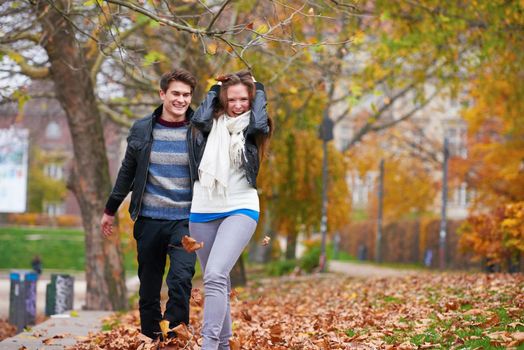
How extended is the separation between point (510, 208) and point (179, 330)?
14.9m

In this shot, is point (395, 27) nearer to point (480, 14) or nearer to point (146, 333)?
point (480, 14)

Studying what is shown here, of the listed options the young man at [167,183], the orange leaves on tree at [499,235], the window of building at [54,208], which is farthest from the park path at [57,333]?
the window of building at [54,208]

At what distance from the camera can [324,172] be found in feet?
98.7

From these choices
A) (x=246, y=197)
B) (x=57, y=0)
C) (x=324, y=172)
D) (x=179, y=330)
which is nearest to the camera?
(x=246, y=197)

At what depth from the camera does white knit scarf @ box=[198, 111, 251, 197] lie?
7.02 metres

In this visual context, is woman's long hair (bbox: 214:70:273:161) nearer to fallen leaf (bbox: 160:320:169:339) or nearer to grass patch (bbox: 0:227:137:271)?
fallen leaf (bbox: 160:320:169:339)

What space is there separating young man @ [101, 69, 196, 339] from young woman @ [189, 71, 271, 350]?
2.11 ft

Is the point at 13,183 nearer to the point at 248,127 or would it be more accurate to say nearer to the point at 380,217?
the point at 380,217

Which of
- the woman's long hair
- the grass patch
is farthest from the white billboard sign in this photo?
the woman's long hair

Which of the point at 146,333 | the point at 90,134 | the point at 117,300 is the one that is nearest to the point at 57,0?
the point at 90,134

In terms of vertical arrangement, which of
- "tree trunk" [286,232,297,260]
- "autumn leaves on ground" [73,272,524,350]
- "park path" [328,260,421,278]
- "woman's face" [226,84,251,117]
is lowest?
"park path" [328,260,421,278]

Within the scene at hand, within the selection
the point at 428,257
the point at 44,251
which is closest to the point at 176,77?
the point at 428,257

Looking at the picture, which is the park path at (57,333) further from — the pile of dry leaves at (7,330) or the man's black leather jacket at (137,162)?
the man's black leather jacket at (137,162)

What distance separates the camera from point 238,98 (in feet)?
23.6
